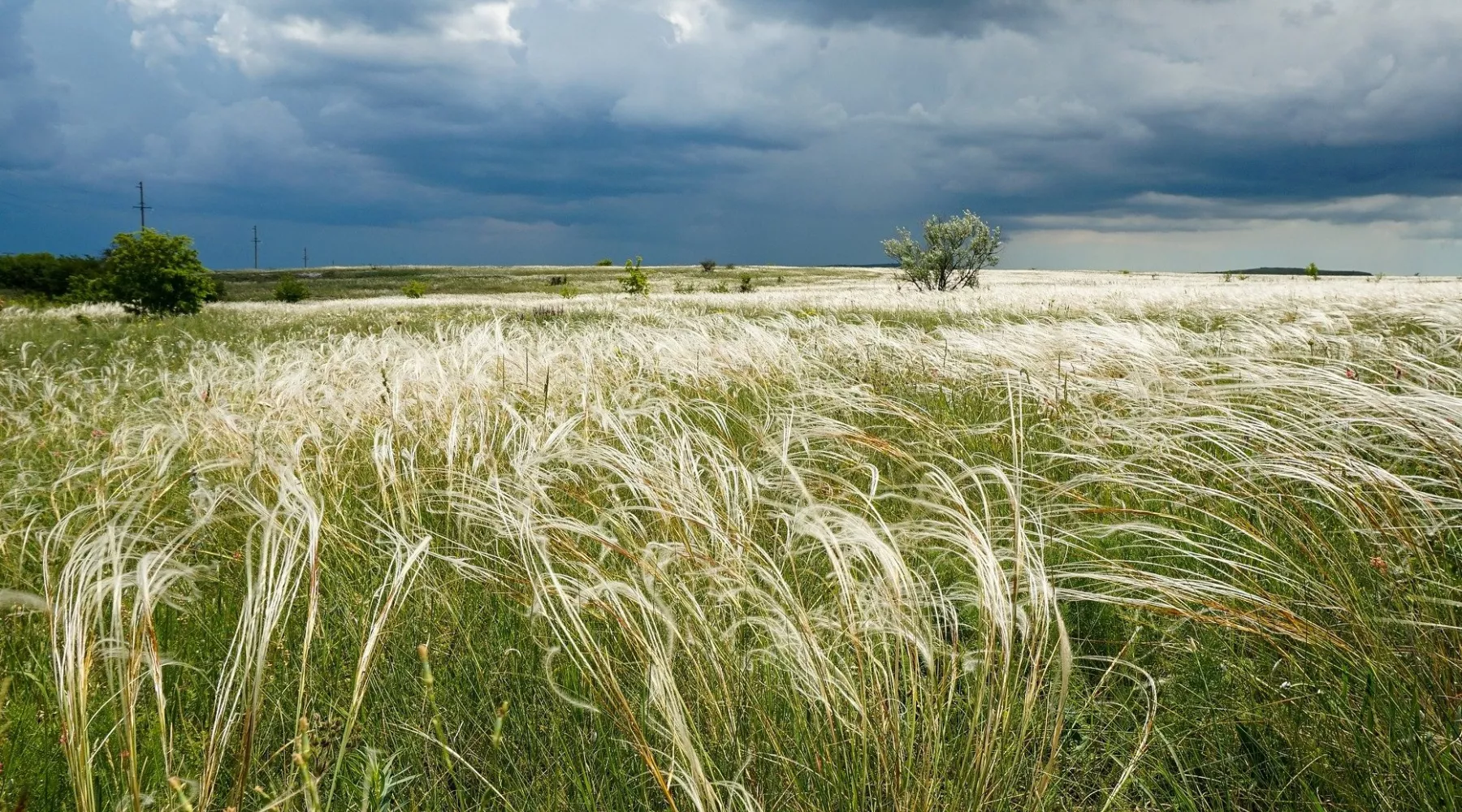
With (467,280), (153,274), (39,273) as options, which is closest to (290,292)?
(39,273)

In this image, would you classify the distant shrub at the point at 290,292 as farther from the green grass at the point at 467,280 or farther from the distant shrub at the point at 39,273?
the distant shrub at the point at 39,273

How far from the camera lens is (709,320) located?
8703mm

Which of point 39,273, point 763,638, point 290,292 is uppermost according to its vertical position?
point 39,273

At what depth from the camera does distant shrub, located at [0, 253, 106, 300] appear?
58906mm

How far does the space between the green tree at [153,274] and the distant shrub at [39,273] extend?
45050 millimetres

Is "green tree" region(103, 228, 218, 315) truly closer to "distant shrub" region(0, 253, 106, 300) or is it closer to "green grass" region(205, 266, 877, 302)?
"green grass" region(205, 266, 877, 302)

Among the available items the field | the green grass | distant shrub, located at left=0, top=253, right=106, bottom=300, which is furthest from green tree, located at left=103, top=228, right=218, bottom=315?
distant shrub, located at left=0, top=253, right=106, bottom=300

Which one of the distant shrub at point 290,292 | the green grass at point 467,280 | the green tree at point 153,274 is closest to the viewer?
the green tree at point 153,274

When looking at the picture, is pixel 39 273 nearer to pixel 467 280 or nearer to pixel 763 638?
pixel 467 280

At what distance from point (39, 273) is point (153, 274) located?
53.2 m

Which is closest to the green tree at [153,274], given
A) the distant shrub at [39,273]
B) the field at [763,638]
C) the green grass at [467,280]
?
the field at [763,638]

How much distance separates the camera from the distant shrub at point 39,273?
5891 cm

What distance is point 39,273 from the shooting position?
60.0 m

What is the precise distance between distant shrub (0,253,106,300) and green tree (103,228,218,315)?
45.1 metres
